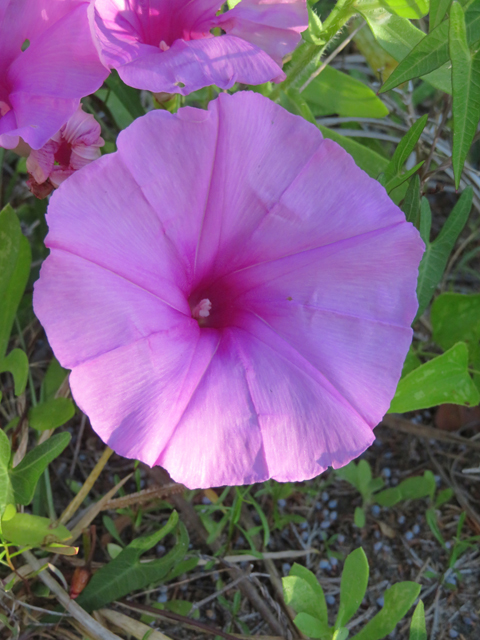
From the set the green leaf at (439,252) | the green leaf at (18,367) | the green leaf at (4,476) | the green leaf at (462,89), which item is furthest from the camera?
the green leaf at (439,252)

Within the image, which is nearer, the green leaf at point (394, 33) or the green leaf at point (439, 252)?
the green leaf at point (394, 33)

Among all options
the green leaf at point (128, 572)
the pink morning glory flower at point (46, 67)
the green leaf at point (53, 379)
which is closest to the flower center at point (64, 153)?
the pink morning glory flower at point (46, 67)

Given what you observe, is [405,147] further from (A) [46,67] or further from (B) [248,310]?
(A) [46,67]

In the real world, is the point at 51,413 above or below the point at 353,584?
above

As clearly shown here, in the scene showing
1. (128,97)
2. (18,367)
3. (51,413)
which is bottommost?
(51,413)

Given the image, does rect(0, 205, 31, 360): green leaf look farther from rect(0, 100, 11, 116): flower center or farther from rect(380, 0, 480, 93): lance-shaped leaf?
rect(380, 0, 480, 93): lance-shaped leaf

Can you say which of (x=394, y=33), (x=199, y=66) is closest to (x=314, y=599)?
(x=199, y=66)

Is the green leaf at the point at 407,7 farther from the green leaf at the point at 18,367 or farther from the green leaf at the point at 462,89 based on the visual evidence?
the green leaf at the point at 18,367
